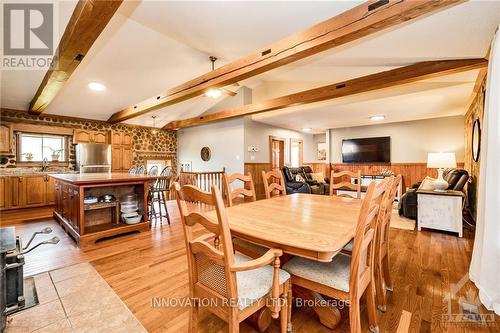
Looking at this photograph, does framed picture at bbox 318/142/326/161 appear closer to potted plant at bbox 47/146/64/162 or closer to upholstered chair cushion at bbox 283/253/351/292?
upholstered chair cushion at bbox 283/253/351/292

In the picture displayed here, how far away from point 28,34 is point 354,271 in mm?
4609

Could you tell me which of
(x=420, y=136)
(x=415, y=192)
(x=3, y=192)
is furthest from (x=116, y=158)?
(x=420, y=136)

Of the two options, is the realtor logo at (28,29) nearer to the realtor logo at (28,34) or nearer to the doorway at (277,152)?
the realtor logo at (28,34)

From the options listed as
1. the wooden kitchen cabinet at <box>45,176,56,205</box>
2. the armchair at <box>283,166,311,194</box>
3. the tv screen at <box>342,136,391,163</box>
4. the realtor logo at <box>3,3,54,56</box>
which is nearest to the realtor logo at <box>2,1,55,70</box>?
the realtor logo at <box>3,3,54,56</box>

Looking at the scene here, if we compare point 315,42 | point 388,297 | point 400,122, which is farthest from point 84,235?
point 400,122

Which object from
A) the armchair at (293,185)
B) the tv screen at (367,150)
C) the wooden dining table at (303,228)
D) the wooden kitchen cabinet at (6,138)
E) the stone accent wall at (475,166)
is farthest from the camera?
the tv screen at (367,150)

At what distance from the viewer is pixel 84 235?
2.89m

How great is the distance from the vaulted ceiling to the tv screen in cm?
111

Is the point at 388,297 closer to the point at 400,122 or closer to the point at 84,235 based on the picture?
the point at 84,235

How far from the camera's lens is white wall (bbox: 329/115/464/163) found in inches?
244

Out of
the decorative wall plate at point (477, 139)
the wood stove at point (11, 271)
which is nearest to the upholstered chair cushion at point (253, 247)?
the wood stove at point (11, 271)

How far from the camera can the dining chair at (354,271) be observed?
1.14 metres

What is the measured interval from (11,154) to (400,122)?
10870 mm

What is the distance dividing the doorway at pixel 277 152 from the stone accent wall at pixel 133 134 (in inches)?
156
